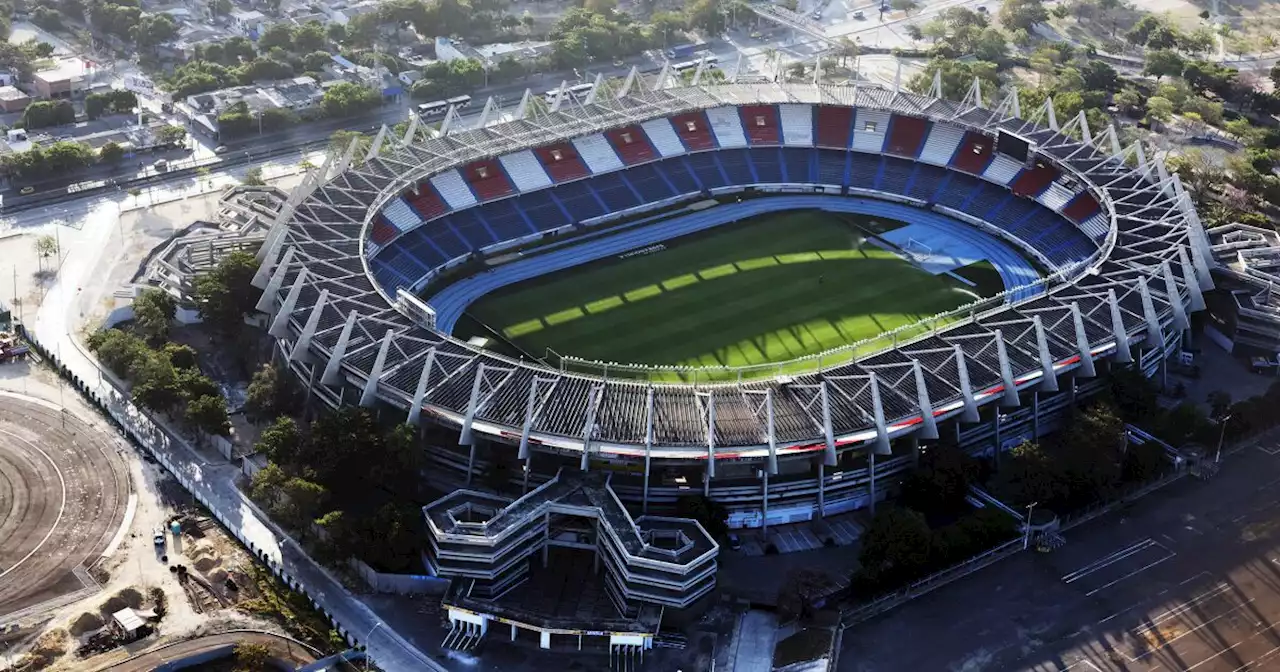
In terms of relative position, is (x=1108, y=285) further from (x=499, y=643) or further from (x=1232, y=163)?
(x=499, y=643)

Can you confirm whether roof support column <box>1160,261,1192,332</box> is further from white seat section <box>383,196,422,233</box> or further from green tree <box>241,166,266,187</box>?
green tree <box>241,166,266,187</box>

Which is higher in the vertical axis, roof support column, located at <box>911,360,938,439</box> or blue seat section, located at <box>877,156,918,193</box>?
blue seat section, located at <box>877,156,918,193</box>

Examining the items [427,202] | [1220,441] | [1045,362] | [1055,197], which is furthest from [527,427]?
[1055,197]

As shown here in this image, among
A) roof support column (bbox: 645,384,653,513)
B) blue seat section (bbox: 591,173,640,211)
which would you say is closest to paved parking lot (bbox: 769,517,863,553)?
roof support column (bbox: 645,384,653,513)

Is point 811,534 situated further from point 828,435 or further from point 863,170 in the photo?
point 863,170

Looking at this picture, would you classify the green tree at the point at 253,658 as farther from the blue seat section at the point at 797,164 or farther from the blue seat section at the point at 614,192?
the blue seat section at the point at 797,164

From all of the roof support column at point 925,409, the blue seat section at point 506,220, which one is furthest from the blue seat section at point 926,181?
the roof support column at point 925,409
